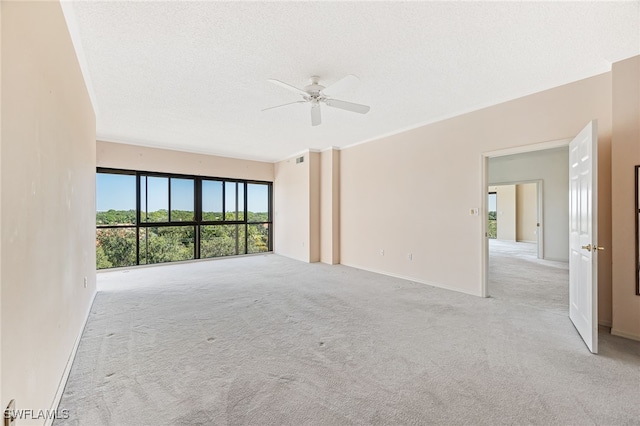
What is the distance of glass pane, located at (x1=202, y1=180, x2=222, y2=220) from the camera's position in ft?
23.5

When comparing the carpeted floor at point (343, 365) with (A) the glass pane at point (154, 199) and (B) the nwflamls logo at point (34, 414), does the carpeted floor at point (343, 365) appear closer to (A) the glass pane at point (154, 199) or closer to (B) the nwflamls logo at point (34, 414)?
(B) the nwflamls logo at point (34, 414)

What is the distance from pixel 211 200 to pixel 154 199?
1279 mm

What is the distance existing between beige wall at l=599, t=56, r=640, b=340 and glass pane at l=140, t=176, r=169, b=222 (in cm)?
761

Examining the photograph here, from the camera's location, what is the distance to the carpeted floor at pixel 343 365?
5.64ft

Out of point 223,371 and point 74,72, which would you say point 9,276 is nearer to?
point 223,371

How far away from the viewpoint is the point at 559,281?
4.86 metres

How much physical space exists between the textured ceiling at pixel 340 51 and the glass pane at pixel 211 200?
3.06 meters

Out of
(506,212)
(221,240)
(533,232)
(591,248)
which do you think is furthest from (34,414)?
(506,212)

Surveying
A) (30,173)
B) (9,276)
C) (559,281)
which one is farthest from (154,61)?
(559,281)

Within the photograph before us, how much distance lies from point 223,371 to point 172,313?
5.31 ft

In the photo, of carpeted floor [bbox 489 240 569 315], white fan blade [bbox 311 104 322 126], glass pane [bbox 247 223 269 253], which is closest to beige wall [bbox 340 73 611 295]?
carpeted floor [bbox 489 240 569 315]

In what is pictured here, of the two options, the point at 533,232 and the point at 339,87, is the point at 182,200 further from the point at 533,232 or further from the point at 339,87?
the point at 533,232

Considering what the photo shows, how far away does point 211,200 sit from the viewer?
7.29m

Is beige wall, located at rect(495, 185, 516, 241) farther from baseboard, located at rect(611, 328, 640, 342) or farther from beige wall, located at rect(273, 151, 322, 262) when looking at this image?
baseboard, located at rect(611, 328, 640, 342)
